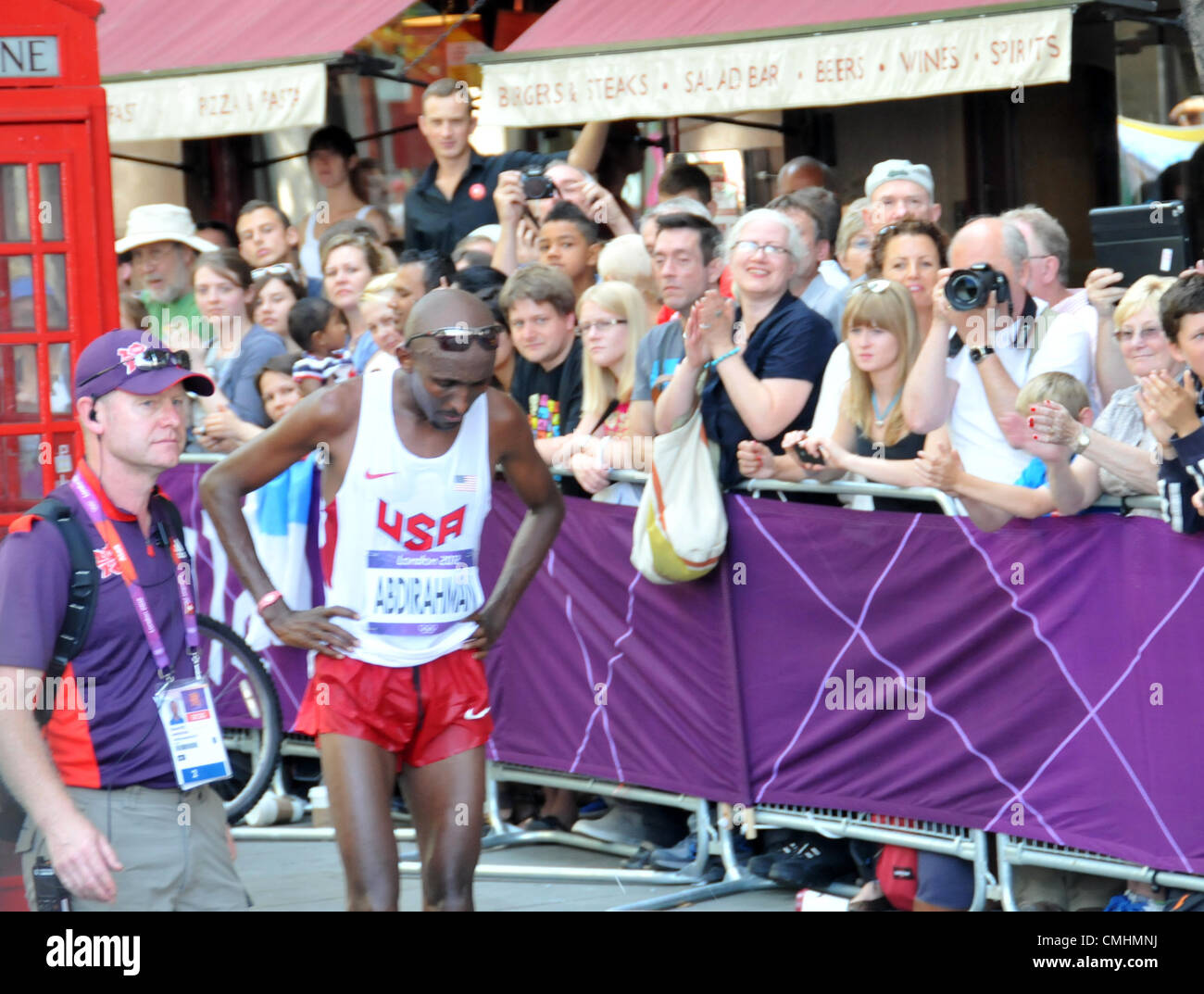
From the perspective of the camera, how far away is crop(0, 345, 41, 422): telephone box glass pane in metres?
6.85

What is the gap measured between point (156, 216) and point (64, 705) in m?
6.54

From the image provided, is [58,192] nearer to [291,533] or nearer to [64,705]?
[291,533]

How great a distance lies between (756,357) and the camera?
6984mm

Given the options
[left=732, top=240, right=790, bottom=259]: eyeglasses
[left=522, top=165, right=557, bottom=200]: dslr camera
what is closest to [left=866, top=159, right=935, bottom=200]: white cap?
[left=732, top=240, right=790, bottom=259]: eyeglasses

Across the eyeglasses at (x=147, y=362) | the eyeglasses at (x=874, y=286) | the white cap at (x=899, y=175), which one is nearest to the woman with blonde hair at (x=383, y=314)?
the white cap at (x=899, y=175)

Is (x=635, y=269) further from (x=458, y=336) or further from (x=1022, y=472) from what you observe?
(x=458, y=336)

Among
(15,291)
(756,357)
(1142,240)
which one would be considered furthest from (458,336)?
(1142,240)

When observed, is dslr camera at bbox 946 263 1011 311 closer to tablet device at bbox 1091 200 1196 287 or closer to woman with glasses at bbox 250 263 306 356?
tablet device at bbox 1091 200 1196 287

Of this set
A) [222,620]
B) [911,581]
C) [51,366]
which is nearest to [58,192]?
[51,366]

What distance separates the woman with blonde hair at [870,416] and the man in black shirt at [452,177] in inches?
138

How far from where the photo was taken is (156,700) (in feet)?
15.0

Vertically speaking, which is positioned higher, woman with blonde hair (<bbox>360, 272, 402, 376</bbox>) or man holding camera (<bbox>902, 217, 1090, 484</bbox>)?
woman with blonde hair (<bbox>360, 272, 402, 376</bbox>)

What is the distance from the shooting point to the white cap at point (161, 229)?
10.5 meters

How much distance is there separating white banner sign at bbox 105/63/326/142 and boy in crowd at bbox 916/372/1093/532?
6.40 metres
